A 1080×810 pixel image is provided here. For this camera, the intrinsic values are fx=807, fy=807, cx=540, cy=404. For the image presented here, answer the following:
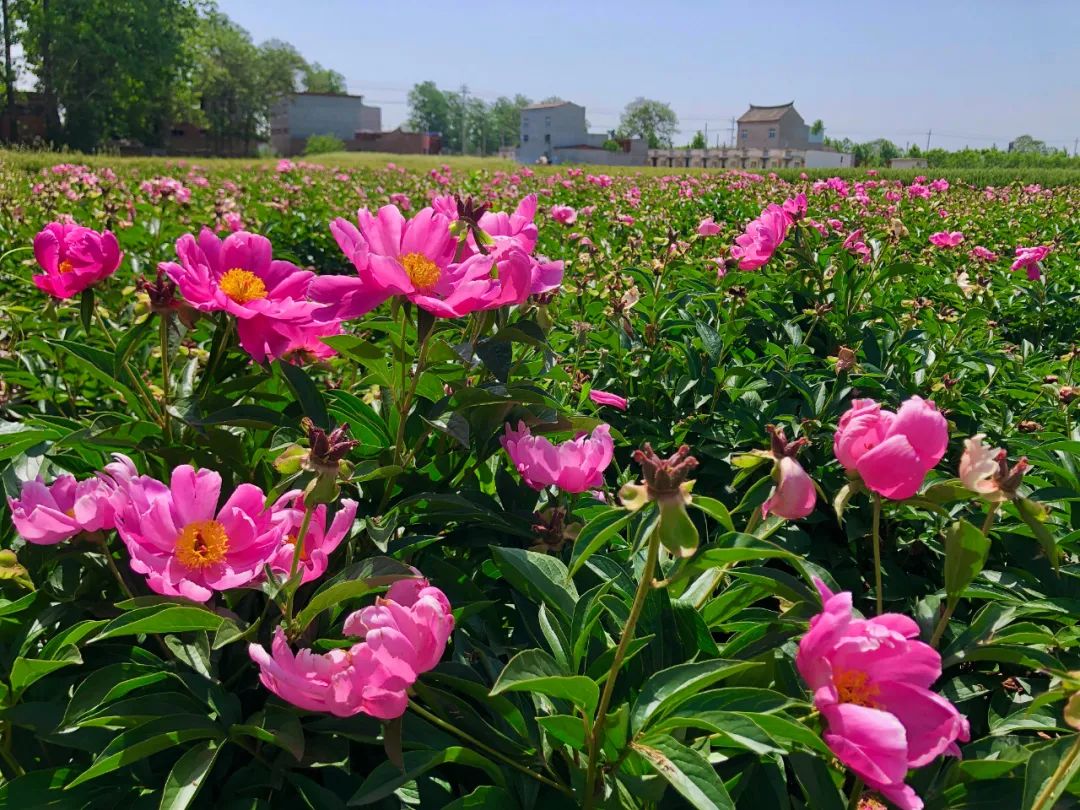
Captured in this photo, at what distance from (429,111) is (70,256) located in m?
126

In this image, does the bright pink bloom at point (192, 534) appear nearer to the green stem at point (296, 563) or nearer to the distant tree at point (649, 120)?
the green stem at point (296, 563)

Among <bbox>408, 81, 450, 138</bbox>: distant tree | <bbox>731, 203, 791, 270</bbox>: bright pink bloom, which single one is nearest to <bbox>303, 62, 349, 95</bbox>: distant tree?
<bbox>408, 81, 450, 138</bbox>: distant tree

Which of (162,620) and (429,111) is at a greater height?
(429,111)

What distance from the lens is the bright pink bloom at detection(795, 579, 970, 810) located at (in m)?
0.68

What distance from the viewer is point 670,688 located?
2.67ft

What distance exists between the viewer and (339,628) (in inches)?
37.7

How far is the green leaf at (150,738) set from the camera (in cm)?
79

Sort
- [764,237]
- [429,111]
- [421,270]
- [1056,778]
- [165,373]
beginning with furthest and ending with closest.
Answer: [429,111] < [764,237] < [165,373] < [421,270] < [1056,778]

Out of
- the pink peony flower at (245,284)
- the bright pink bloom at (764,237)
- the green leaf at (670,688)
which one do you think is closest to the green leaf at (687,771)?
the green leaf at (670,688)

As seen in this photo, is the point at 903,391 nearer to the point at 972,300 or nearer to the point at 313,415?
the point at 972,300

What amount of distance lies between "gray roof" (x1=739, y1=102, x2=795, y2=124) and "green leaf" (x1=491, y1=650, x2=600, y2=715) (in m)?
89.9

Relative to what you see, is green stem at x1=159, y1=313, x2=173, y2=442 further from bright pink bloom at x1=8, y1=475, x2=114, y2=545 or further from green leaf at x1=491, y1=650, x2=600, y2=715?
green leaf at x1=491, y1=650, x2=600, y2=715

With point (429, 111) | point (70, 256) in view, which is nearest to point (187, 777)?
point (70, 256)

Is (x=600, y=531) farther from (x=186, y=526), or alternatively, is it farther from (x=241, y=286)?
(x=241, y=286)
